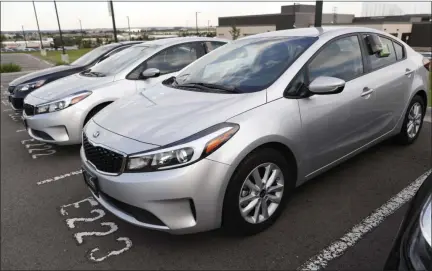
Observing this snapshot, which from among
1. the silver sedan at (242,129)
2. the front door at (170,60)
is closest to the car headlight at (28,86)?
the front door at (170,60)

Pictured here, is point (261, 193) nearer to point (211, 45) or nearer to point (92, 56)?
point (211, 45)

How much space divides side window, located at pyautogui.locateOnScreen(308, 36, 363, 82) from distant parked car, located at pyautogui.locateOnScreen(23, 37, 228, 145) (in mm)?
2405

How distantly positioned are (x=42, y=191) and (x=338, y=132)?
3.04 meters

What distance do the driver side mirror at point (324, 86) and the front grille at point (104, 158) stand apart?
4.93 feet

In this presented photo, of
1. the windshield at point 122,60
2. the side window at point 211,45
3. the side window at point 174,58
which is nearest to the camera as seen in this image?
the side window at point 174,58

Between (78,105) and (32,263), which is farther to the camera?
(78,105)

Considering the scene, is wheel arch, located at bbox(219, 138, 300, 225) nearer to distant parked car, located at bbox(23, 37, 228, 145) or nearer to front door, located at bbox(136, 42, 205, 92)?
distant parked car, located at bbox(23, 37, 228, 145)

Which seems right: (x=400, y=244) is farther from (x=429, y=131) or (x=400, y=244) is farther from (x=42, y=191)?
(x=429, y=131)

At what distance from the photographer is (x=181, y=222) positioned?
7.14 ft

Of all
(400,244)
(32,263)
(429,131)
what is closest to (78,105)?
(32,263)

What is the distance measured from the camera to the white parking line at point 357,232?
2.25m

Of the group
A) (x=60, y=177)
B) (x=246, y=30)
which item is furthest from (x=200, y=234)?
(x=246, y=30)

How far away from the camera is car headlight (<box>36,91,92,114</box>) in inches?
170

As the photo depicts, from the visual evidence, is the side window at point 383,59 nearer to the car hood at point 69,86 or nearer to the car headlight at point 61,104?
A: the car hood at point 69,86
